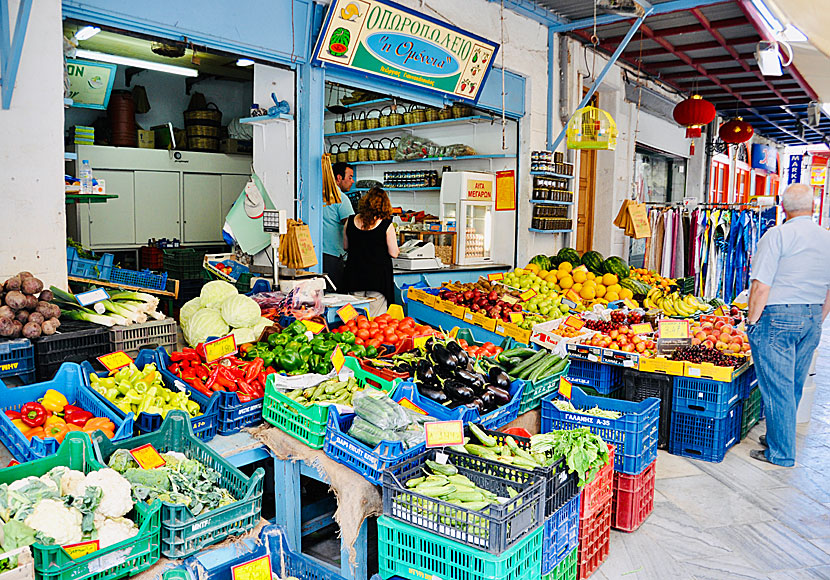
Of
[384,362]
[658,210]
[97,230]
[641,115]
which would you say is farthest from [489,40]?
[641,115]

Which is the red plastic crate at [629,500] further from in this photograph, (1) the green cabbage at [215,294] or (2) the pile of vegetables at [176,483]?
(1) the green cabbage at [215,294]

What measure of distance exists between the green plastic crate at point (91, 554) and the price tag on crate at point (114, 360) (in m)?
0.95

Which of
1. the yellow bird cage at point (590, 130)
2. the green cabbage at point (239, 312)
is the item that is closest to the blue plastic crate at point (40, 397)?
the green cabbage at point (239, 312)

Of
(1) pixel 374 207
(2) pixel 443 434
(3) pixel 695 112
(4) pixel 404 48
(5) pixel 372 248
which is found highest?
(3) pixel 695 112

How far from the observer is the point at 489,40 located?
7.77m

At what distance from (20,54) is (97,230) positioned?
549 centimetres

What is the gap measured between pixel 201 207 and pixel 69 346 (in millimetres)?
6880

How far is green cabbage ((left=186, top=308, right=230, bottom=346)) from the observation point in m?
4.32

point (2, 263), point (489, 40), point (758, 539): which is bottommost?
point (758, 539)

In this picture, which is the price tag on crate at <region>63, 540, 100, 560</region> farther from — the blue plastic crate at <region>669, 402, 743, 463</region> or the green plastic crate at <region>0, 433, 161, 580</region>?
the blue plastic crate at <region>669, 402, 743, 463</region>

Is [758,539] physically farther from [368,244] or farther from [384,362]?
[368,244]

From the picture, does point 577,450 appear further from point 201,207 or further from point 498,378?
point 201,207

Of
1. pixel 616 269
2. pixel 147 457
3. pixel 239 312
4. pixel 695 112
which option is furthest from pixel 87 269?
pixel 695 112

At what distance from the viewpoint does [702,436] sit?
529 centimetres
